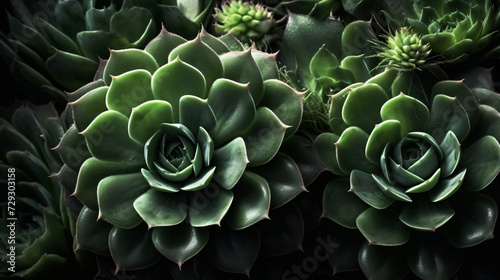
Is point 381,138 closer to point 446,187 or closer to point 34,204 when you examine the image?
point 446,187

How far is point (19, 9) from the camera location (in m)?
0.81

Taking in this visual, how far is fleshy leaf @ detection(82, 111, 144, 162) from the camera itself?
57 cm

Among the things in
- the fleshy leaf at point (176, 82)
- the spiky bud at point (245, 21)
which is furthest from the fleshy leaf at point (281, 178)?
the spiky bud at point (245, 21)

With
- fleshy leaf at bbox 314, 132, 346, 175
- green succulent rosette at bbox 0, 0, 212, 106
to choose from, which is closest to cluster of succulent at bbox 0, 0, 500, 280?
fleshy leaf at bbox 314, 132, 346, 175

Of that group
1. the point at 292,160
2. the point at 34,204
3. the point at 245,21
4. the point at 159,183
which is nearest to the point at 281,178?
the point at 292,160

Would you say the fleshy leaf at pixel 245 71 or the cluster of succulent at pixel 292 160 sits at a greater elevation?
the fleshy leaf at pixel 245 71

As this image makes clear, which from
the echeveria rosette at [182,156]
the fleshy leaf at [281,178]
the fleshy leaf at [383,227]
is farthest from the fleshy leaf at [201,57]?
the fleshy leaf at [383,227]

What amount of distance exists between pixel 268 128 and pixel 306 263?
0.17m

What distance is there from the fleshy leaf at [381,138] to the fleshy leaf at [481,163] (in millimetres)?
74

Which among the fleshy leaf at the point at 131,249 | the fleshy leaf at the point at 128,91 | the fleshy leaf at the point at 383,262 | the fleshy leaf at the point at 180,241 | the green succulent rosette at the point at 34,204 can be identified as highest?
the fleshy leaf at the point at 128,91

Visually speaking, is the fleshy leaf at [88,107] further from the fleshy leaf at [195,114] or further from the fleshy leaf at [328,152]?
the fleshy leaf at [328,152]

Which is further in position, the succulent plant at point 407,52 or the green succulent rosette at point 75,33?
the green succulent rosette at point 75,33

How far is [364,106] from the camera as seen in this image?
1.96ft

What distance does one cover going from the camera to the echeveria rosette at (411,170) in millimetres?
566
